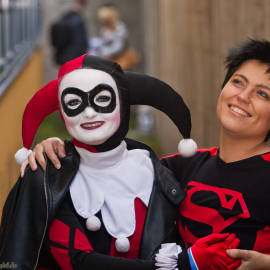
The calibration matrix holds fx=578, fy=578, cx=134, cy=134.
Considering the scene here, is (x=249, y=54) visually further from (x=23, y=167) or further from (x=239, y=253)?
(x=23, y=167)

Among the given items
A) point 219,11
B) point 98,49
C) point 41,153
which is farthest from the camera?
point 98,49

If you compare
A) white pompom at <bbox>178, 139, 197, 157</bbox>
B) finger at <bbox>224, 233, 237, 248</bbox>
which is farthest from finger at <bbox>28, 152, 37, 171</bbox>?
finger at <bbox>224, 233, 237, 248</bbox>

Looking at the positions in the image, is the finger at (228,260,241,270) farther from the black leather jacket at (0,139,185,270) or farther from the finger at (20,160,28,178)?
the finger at (20,160,28,178)

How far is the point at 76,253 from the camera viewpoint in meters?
2.15

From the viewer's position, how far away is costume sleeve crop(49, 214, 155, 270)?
6.95 feet

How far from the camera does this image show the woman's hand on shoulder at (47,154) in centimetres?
231

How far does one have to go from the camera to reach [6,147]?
302cm

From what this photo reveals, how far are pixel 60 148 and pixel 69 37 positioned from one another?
6.36 m

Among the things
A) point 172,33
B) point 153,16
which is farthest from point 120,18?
point 172,33

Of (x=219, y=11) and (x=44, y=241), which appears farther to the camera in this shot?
(x=219, y=11)

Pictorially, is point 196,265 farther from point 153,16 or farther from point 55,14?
point 55,14

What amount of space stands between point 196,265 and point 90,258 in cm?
39

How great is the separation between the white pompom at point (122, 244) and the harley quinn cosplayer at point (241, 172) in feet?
0.99

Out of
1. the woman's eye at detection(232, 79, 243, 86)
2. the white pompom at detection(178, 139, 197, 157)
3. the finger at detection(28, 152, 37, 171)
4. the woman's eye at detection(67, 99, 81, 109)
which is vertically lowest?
the finger at detection(28, 152, 37, 171)
